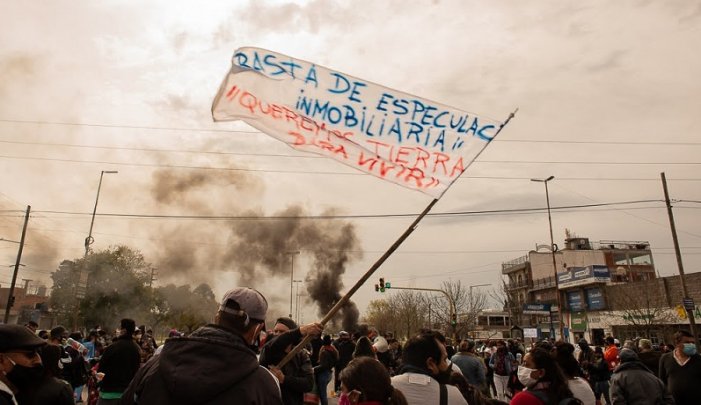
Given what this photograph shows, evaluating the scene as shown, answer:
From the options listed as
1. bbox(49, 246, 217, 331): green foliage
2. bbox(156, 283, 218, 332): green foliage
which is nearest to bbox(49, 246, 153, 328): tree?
bbox(49, 246, 217, 331): green foliage

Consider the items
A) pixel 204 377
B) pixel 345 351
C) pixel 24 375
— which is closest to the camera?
pixel 204 377

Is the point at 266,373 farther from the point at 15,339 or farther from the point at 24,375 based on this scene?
the point at 24,375

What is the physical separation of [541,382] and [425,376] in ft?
3.62

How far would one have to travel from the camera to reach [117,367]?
6.42 metres

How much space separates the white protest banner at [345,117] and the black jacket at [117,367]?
375 cm

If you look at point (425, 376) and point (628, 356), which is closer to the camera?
point (425, 376)

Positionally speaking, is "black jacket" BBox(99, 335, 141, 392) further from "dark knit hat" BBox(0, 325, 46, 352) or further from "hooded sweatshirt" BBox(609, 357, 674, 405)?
"hooded sweatshirt" BBox(609, 357, 674, 405)

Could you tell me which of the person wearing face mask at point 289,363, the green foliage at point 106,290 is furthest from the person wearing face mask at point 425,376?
the green foliage at point 106,290

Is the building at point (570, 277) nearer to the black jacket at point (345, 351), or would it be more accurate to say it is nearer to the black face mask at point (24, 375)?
the black jacket at point (345, 351)

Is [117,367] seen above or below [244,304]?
below

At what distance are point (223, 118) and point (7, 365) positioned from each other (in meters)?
2.79

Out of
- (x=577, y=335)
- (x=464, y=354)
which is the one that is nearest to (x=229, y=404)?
(x=464, y=354)

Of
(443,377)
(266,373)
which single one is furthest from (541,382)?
(266,373)

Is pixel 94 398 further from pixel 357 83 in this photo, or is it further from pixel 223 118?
pixel 357 83
